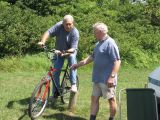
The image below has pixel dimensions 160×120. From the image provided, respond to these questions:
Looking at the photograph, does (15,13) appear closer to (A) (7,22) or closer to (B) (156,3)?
(A) (7,22)

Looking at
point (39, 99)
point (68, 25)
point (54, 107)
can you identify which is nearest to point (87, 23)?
point (54, 107)

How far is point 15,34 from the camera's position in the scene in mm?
14438

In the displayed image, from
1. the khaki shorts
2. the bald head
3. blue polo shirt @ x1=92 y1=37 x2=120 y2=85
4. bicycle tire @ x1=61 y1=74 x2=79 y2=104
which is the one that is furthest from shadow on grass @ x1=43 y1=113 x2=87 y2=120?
the bald head

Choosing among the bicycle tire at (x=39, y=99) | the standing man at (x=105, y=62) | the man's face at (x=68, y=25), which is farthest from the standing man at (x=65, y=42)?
the standing man at (x=105, y=62)

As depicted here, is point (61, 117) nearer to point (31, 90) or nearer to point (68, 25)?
point (68, 25)

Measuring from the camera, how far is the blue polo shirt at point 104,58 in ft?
23.7

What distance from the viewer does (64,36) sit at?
28.4ft

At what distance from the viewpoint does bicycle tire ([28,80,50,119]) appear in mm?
7903

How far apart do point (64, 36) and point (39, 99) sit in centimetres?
133

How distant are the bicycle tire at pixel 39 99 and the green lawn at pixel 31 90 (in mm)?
154

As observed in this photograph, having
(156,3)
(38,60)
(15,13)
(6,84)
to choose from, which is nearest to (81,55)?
(38,60)

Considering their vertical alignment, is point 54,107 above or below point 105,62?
below

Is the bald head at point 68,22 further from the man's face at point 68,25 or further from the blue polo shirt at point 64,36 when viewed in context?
the blue polo shirt at point 64,36

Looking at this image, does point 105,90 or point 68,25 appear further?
point 68,25
